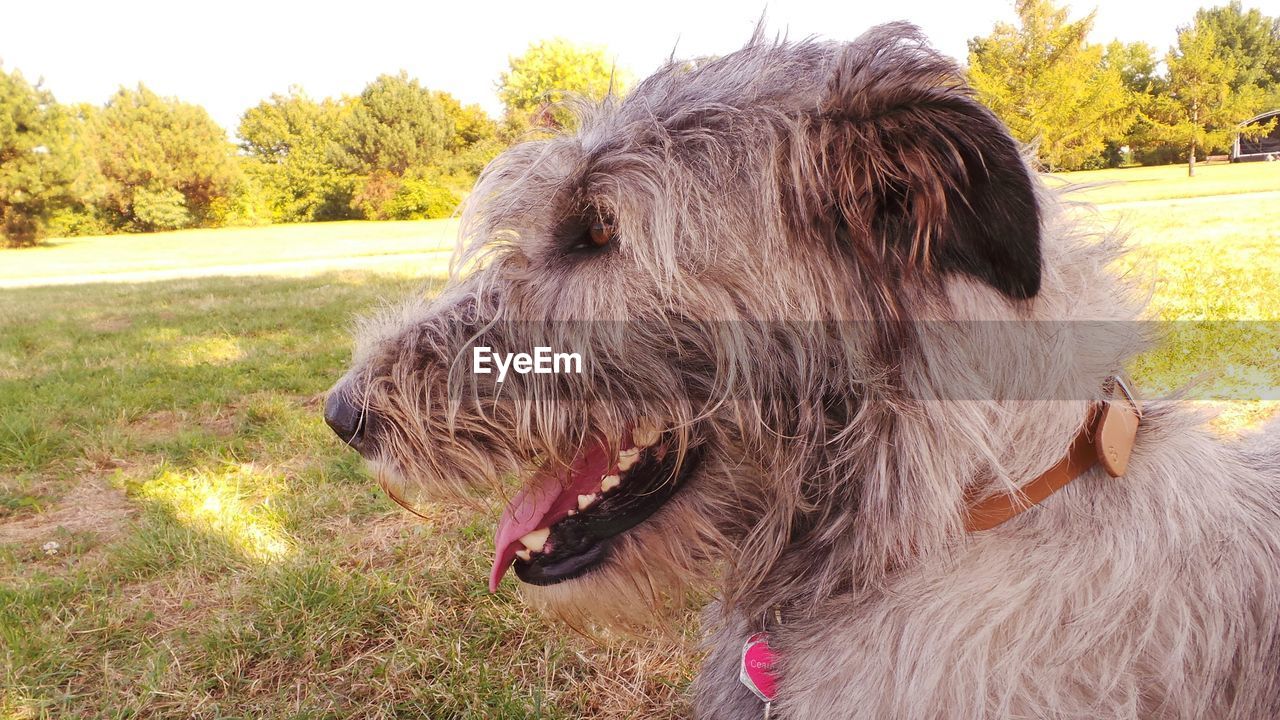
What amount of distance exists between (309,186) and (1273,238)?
51302mm

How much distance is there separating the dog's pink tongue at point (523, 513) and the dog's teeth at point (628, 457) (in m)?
0.20

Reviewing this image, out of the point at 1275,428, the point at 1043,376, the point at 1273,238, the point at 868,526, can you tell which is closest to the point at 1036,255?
the point at 1043,376

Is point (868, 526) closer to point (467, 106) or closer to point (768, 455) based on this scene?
point (768, 455)

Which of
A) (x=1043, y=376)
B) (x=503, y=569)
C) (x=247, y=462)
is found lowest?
(x=247, y=462)

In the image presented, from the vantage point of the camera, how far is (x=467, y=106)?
50875 mm

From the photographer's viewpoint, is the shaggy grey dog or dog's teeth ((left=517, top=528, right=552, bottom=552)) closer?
the shaggy grey dog

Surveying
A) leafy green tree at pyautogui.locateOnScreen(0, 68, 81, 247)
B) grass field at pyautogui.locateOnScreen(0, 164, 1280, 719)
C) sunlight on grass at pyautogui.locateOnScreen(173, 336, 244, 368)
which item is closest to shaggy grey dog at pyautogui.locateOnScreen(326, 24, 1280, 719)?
grass field at pyautogui.locateOnScreen(0, 164, 1280, 719)

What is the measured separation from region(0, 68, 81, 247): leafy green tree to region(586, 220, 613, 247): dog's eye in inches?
1942

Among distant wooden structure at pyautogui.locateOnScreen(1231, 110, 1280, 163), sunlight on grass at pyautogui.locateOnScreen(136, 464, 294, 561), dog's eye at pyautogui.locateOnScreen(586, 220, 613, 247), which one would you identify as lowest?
sunlight on grass at pyautogui.locateOnScreen(136, 464, 294, 561)

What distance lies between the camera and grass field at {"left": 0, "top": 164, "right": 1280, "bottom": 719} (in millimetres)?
2855

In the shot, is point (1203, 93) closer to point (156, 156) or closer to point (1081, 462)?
point (1081, 462)

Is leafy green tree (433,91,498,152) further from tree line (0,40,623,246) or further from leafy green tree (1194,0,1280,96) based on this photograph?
leafy green tree (1194,0,1280,96)

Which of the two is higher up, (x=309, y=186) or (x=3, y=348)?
(x=309, y=186)

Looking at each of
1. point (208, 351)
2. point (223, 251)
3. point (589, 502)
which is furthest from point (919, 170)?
point (223, 251)
